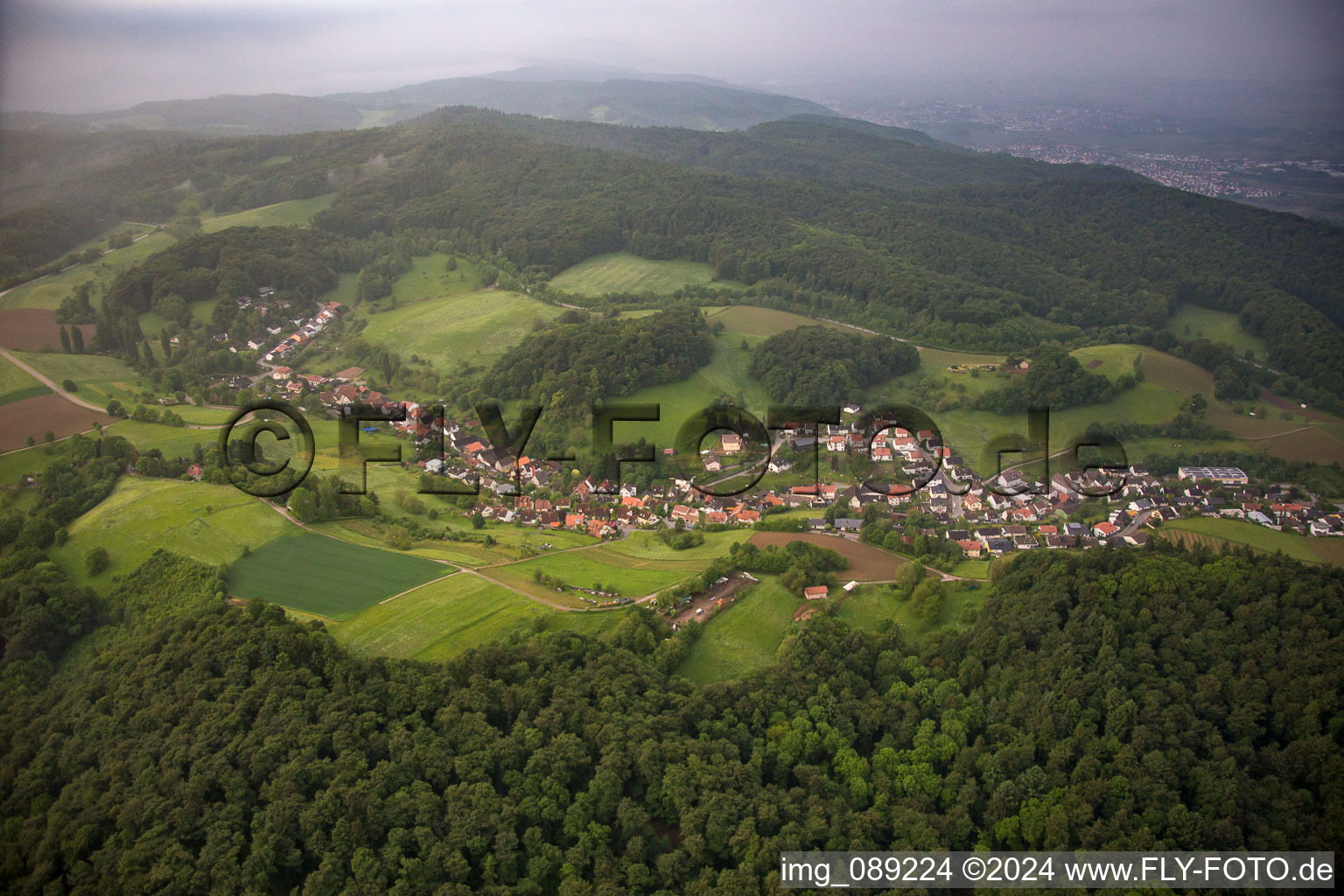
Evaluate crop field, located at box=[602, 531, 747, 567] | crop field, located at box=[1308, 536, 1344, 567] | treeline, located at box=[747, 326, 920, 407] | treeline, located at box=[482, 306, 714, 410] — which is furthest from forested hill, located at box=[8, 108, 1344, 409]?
crop field, located at box=[602, 531, 747, 567]

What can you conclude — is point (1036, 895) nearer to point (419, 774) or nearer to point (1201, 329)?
point (419, 774)

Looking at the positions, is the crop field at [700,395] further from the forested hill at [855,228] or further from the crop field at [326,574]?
the crop field at [326,574]

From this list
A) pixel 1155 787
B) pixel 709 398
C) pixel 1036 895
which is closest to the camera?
pixel 1036 895

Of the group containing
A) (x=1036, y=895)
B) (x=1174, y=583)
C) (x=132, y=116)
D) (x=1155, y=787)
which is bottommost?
(x=1036, y=895)

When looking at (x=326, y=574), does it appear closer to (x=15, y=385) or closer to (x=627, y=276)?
(x=15, y=385)

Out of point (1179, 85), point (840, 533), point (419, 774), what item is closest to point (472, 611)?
point (419, 774)

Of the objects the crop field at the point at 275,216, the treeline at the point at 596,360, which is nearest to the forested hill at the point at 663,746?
the treeline at the point at 596,360
